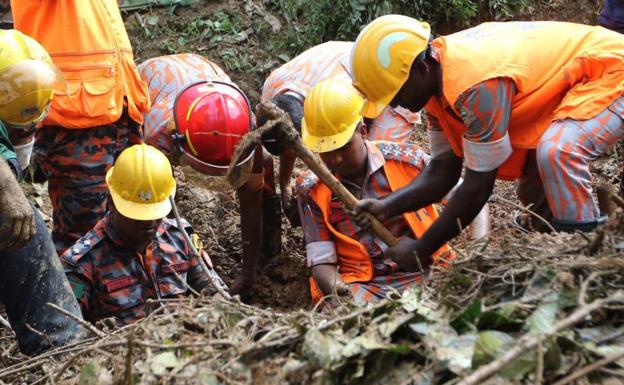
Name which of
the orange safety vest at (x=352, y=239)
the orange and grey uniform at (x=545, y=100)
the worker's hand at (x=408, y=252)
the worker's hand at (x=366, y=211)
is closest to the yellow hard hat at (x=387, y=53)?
the orange and grey uniform at (x=545, y=100)

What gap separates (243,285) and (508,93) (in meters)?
2.05

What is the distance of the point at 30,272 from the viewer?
11.0ft

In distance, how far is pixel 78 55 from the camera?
161 inches

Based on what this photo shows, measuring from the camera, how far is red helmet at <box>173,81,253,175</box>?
13.3 ft

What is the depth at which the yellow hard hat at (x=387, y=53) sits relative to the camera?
10.1 feet

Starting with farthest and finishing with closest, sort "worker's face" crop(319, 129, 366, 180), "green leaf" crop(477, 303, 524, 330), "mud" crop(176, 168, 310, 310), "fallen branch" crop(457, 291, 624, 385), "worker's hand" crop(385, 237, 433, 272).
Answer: "mud" crop(176, 168, 310, 310)
"worker's face" crop(319, 129, 366, 180)
"worker's hand" crop(385, 237, 433, 272)
"green leaf" crop(477, 303, 524, 330)
"fallen branch" crop(457, 291, 624, 385)

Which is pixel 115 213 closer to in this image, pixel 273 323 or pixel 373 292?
pixel 373 292

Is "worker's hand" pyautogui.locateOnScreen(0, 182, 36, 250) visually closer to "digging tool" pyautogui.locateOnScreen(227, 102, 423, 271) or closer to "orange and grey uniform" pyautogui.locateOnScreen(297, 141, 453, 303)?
"digging tool" pyautogui.locateOnScreen(227, 102, 423, 271)

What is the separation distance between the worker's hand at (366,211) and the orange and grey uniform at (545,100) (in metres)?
0.51

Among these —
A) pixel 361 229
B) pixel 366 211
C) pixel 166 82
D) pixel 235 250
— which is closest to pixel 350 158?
pixel 361 229

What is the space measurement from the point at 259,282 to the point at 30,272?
1.71 m

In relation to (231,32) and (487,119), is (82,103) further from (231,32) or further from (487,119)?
(231,32)

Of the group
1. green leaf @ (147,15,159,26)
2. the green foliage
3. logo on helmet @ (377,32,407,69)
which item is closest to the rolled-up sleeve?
logo on helmet @ (377,32,407,69)

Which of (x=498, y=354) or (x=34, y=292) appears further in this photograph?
(x=34, y=292)
